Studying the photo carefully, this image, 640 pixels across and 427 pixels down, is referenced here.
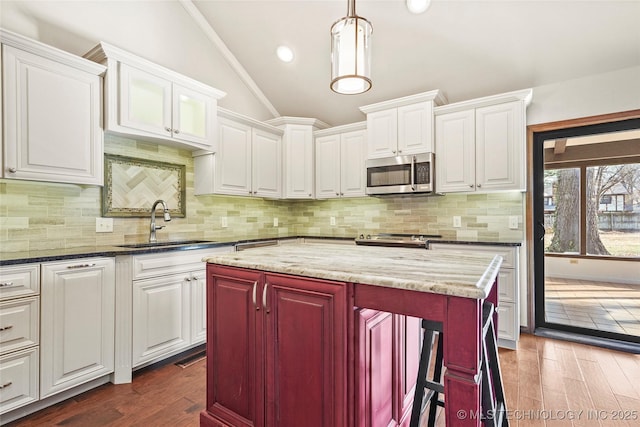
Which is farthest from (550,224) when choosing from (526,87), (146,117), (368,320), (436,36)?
(146,117)

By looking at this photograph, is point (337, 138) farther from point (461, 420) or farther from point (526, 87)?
point (461, 420)

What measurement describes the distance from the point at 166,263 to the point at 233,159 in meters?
1.40

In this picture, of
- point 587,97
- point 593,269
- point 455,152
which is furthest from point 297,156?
point 593,269

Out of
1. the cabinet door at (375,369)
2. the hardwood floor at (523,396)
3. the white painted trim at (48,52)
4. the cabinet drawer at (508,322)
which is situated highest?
the white painted trim at (48,52)

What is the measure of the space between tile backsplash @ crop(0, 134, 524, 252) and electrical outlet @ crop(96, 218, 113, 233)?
0.03 metres

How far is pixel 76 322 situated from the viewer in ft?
6.59

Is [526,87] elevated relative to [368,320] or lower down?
elevated

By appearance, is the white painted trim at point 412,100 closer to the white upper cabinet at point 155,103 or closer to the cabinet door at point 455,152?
the cabinet door at point 455,152

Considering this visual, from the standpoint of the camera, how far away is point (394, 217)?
3926 mm

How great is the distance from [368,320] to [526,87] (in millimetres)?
3135

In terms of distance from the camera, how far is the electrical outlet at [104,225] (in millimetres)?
2588

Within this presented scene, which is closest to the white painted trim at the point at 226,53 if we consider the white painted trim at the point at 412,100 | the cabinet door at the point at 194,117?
the cabinet door at the point at 194,117

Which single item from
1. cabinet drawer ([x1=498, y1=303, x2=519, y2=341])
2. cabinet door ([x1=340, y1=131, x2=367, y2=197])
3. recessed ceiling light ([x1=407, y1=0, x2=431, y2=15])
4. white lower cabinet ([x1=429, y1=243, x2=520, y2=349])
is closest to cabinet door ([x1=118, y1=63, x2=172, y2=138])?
cabinet door ([x1=340, y1=131, x2=367, y2=197])

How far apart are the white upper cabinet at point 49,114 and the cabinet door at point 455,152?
300 centimetres
